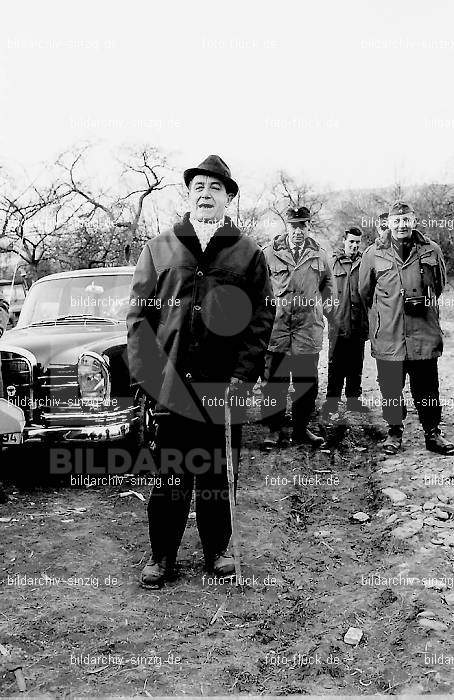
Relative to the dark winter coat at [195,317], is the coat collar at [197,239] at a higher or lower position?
higher

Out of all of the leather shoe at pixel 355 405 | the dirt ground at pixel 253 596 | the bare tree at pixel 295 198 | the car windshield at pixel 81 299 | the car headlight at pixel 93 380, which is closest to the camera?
the dirt ground at pixel 253 596

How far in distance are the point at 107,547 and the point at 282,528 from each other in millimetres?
1185

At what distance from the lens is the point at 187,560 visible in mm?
3697

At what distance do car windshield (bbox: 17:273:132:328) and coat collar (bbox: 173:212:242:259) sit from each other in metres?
2.53

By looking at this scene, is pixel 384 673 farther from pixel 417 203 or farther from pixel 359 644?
pixel 417 203

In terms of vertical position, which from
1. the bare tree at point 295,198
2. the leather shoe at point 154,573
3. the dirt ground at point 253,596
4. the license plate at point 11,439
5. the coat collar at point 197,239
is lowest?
the dirt ground at point 253,596

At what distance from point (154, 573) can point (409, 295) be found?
130 inches

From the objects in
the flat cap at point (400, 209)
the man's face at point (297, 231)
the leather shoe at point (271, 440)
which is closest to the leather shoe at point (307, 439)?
the leather shoe at point (271, 440)

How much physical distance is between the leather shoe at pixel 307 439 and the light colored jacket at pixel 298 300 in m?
0.79

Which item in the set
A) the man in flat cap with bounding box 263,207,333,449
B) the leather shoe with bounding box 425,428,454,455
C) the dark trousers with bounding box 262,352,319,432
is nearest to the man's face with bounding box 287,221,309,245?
the man in flat cap with bounding box 263,207,333,449

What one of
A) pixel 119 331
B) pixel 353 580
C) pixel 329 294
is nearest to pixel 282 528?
pixel 353 580

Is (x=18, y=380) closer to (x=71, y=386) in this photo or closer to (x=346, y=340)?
(x=71, y=386)

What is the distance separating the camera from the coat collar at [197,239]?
3.36 meters

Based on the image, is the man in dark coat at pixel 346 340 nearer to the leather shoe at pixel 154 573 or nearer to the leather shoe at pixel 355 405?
→ the leather shoe at pixel 355 405
